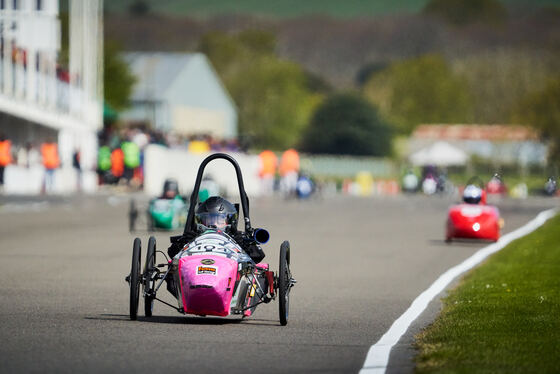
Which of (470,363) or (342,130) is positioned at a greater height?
(342,130)

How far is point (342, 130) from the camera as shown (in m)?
119

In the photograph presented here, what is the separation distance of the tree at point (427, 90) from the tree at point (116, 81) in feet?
229

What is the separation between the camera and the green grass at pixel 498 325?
30.1 ft

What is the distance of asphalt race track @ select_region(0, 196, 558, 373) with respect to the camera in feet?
30.8

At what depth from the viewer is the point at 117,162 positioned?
47.3 metres

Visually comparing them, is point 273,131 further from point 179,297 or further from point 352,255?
point 179,297

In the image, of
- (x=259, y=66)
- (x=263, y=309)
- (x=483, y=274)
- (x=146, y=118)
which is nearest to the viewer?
(x=263, y=309)

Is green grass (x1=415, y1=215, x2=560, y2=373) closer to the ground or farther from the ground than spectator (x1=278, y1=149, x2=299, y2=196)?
closer to the ground

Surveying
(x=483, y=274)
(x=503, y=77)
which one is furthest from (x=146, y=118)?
(x=483, y=274)

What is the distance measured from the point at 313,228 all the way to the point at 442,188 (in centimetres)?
3669

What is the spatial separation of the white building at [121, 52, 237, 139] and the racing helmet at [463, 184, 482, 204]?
8391 cm

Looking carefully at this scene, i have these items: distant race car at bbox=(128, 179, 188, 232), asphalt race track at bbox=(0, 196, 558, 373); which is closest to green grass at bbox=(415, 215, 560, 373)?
asphalt race track at bbox=(0, 196, 558, 373)

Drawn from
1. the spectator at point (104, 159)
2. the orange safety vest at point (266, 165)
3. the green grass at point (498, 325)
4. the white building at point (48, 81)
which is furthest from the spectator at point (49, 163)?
the green grass at point (498, 325)

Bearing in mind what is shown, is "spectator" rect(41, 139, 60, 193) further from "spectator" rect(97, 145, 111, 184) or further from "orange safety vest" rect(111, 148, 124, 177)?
"orange safety vest" rect(111, 148, 124, 177)
